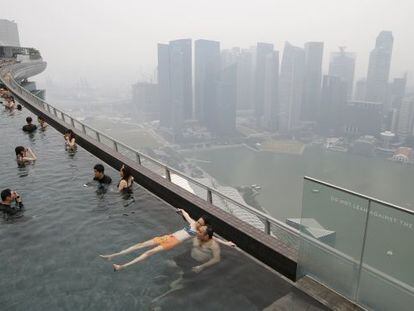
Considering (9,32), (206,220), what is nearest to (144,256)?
(206,220)

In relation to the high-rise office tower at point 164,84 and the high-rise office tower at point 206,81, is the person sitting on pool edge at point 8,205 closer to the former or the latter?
the high-rise office tower at point 206,81

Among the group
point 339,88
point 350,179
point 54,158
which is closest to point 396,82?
point 339,88

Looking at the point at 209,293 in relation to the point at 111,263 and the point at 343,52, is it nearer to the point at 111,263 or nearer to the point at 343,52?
the point at 111,263

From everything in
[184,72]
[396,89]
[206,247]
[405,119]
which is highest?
[184,72]

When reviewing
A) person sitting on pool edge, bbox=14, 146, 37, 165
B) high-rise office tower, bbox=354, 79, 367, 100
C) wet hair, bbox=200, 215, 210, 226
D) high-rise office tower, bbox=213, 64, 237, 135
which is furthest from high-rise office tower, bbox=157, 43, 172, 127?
wet hair, bbox=200, 215, 210, 226

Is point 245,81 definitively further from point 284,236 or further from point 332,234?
point 332,234
